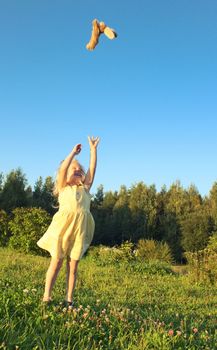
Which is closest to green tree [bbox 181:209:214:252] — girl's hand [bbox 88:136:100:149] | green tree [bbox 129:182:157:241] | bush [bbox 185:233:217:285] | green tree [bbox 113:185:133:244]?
green tree [bbox 129:182:157:241]

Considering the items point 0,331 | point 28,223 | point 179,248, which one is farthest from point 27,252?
point 179,248

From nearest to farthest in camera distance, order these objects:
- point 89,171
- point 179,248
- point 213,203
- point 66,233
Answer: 1. point 66,233
2. point 89,171
3. point 179,248
4. point 213,203

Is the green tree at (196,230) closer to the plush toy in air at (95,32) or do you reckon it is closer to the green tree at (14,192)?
the green tree at (14,192)

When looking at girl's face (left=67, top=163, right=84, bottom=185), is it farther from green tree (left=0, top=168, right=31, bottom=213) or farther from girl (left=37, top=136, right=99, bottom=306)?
green tree (left=0, top=168, right=31, bottom=213)

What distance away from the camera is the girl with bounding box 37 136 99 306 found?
16.1 ft

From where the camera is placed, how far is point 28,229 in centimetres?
1811

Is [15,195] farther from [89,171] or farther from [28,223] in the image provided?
[89,171]

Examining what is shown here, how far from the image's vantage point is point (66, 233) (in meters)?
4.97

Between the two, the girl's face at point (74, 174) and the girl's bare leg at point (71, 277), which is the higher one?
the girl's face at point (74, 174)

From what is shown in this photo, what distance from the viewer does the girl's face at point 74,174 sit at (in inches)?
209

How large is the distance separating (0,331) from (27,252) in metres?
14.3

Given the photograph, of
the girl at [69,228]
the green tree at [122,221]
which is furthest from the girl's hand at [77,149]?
the green tree at [122,221]

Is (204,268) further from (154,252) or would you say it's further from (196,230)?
(196,230)

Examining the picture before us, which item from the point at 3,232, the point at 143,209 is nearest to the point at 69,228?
the point at 3,232
